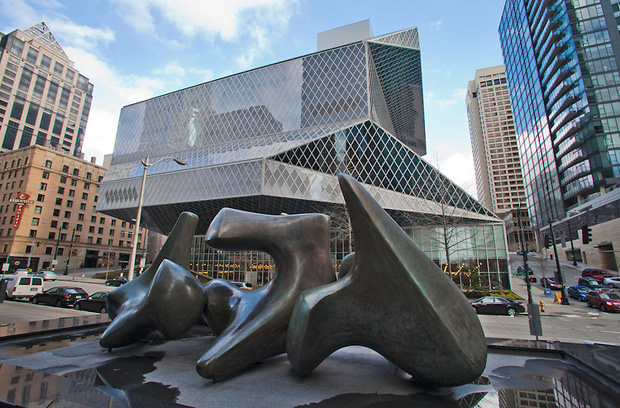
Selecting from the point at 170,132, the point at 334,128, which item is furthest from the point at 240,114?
the point at 334,128

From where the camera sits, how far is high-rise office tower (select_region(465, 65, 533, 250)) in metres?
140

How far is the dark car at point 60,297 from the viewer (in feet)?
66.0

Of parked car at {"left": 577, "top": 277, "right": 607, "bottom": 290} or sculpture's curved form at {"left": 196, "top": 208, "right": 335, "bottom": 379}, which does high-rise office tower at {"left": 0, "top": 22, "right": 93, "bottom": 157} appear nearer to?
sculpture's curved form at {"left": 196, "top": 208, "right": 335, "bottom": 379}

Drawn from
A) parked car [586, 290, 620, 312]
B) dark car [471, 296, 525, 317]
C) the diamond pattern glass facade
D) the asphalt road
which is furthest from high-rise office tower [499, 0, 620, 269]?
dark car [471, 296, 525, 317]

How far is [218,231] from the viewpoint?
7.20 m

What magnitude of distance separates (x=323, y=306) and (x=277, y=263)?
2.05 meters

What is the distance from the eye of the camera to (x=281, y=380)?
20.5 feet

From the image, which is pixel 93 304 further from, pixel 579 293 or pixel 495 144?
pixel 495 144

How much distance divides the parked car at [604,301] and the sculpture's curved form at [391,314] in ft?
84.0

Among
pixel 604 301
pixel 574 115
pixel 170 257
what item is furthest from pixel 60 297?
pixel 574 115

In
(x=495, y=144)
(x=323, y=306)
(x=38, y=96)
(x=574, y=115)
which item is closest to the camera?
(x=323, y=306)

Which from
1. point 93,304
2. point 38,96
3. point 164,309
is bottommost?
point 93,304

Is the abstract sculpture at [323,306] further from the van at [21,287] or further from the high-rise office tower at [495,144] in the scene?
the high-rise office tower at [495,144]

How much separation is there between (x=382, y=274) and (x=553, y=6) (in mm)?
92102
